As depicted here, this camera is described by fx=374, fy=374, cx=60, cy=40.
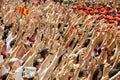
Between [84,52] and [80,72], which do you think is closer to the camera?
[80,72]

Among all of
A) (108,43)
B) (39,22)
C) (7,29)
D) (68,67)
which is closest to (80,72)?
(68,67)

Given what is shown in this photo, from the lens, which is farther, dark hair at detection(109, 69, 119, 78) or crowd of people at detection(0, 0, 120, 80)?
dark hair at detection(109, 69, 119, 78)

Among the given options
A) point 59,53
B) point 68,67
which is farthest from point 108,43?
point 68,67

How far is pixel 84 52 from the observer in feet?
19.4

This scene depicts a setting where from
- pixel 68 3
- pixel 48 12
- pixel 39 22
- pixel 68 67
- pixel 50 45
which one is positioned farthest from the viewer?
pixel 68 3

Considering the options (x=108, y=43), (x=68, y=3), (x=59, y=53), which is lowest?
(x=68, y=3)

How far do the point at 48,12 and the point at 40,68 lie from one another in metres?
5.86

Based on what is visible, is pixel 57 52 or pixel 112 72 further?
pixel 57 52

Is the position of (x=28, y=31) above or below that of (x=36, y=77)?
below

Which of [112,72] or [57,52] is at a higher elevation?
[57,52]

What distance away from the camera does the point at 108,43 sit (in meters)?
7.07

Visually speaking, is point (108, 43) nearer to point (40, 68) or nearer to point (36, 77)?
point (40, 68)

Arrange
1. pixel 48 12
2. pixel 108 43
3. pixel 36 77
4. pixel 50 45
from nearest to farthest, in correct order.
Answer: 1. pixel 36 77
2. pixel 50 45
3. pixel 108 43
4. pixel 48 12

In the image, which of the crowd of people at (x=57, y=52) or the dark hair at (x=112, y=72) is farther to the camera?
the dark hair at (x=112, y=72)
